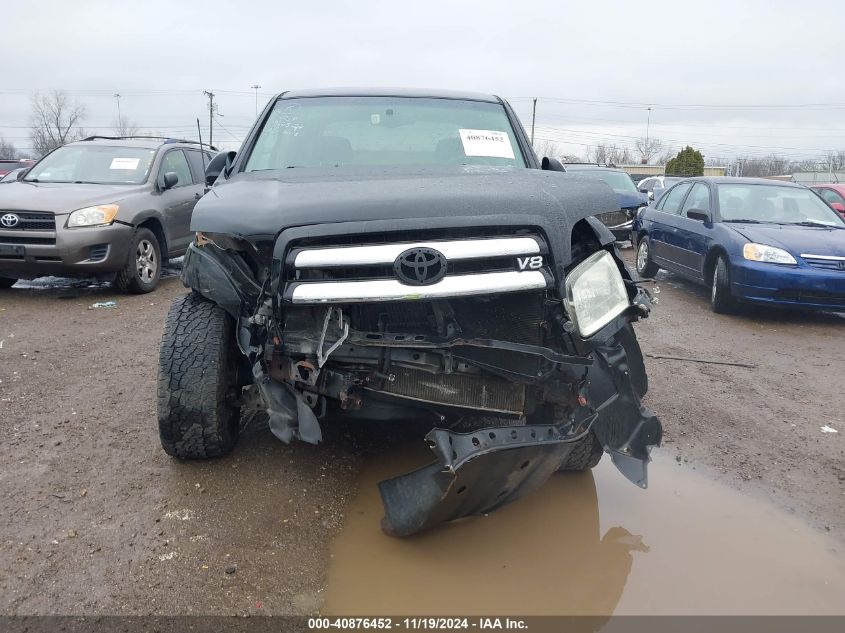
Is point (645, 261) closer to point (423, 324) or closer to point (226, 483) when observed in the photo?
point (423, 324)

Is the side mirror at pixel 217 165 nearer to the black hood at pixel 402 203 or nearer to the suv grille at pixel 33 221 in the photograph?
the black hood at pixel 402 203

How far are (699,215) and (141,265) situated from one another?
6526mm

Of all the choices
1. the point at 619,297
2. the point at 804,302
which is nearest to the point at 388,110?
the point at 619,297

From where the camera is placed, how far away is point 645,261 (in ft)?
32.7

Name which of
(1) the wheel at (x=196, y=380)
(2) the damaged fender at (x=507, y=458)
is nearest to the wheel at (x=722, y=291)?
(2) the damaged fender at (x=507, y=458)

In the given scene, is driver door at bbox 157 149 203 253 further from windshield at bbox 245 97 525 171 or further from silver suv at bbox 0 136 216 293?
windshield at bbox 245 97 525 171

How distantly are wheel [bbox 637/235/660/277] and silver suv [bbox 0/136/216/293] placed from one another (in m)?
6.48

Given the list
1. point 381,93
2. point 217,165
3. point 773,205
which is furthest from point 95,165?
point 773,205

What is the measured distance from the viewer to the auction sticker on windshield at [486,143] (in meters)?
3.84

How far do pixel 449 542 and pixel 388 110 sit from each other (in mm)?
2559

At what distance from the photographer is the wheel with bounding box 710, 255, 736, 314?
725 cm

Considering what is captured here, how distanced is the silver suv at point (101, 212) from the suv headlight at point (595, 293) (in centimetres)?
602

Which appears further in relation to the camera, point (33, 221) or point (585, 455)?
point (33, 221)

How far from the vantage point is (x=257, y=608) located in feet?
7.45
